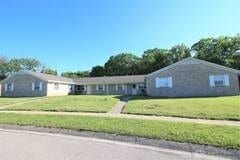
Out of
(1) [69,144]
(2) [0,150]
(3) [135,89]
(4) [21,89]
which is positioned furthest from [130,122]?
(4) [21,89]

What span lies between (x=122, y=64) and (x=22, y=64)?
2802cm

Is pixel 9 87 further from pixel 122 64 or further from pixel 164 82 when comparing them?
pixel 122 64

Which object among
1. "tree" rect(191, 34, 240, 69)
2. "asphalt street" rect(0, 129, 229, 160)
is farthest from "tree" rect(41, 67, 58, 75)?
"asphalt street" rect(0, 129, 229, 160)

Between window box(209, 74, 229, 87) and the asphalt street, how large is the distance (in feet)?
65.6

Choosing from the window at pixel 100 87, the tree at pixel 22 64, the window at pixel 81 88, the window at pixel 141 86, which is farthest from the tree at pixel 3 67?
the window at pixel 141 86

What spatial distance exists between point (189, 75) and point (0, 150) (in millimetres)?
22351

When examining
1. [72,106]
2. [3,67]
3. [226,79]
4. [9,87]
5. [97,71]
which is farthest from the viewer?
[97,71]

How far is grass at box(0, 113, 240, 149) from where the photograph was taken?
7.39 meters

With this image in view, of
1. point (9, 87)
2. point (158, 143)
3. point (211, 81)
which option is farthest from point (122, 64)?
point (158, 143)

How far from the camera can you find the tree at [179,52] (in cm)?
5759

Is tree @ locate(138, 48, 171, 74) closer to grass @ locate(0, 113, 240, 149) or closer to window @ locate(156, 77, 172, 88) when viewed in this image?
window @ locate(156, 77, 172, 88)

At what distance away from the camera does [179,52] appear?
193ft

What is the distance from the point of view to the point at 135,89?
36.5 meters

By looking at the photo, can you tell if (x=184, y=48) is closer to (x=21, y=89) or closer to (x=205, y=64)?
(x=205, y=64)
